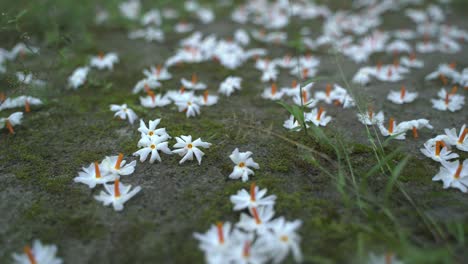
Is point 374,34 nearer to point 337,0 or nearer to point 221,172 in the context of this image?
point 337,0

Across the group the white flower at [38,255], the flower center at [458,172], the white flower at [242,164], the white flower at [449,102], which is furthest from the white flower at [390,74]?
the white flower at [38,255]

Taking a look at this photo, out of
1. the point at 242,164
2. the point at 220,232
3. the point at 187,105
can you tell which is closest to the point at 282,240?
the point at 220,232

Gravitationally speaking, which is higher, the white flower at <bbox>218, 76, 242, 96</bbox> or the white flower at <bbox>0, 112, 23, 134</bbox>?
the white flower at <bbox>0, 112, 23, 134</bbox>

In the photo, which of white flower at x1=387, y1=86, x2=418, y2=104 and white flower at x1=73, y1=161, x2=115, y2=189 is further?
white flower at x1=387, y1=86, x2=418, y2=104

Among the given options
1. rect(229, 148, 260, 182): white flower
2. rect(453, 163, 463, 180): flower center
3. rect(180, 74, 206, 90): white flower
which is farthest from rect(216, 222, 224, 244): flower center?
rect(180, 74, 206, 90): white flower

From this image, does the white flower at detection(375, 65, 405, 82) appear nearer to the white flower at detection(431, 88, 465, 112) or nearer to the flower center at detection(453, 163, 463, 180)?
the white flower at detection(431, 88, 465, 112)
